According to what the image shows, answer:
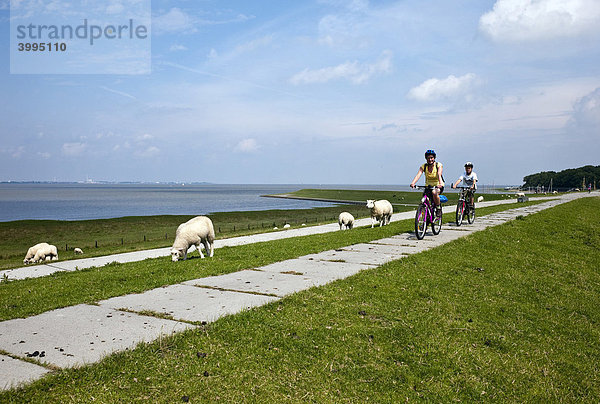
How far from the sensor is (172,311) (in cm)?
556

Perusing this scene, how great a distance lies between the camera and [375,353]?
14.6 feet

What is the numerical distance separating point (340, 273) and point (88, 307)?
15.6 feet

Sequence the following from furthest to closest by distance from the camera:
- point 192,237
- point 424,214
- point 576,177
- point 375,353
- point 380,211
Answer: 1. point 576,177
2. point 380,211
3. point 424,214
4. point 192,237
5. point 375,353

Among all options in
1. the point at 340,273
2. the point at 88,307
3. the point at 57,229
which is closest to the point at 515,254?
the point at 340,273

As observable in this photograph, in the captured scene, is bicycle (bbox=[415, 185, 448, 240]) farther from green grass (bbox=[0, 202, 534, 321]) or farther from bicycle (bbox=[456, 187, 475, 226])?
green grass (bbox=[0, 202, 534, 321])

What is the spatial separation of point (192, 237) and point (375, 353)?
9446mm

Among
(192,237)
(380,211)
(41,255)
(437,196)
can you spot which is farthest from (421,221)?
(41,255)

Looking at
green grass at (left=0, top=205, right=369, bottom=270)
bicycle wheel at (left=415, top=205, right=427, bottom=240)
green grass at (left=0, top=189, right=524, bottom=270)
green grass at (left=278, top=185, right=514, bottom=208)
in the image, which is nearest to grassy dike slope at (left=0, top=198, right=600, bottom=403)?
bicycle wheel at (left=415, top=205, right=427, bottom=240)

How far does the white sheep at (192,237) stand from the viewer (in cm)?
1244

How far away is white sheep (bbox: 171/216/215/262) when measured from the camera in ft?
40.8

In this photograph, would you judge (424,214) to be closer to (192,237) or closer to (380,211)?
(380,211)

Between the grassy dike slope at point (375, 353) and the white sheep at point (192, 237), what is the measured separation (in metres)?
6.90

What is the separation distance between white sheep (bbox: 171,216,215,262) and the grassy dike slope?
6.90m

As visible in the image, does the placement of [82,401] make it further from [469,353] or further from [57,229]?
[57,229]
